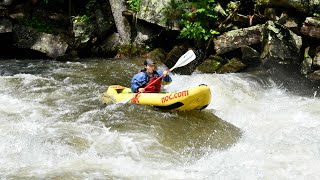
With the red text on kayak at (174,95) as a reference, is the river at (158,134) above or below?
below

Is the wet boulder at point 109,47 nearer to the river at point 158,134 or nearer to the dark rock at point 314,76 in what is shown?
the river at point 158,134

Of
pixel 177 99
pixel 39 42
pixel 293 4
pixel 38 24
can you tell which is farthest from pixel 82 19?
pixel 177 99

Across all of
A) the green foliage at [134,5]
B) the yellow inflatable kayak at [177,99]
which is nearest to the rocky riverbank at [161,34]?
the green foliage at [134,5]

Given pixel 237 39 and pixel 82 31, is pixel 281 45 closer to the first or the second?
pixel 237 39

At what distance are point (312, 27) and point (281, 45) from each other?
38.1 inches

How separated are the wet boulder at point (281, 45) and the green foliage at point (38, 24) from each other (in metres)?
7.18

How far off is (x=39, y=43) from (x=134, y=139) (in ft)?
26.1

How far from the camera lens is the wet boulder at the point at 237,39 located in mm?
10258

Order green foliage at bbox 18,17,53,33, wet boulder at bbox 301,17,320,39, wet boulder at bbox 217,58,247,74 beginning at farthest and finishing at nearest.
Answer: green foliage at bbox 18,17,53,33 < wet boulder at bbox 217,58,247,74 < wet boulder at bbox 301,17,320,39

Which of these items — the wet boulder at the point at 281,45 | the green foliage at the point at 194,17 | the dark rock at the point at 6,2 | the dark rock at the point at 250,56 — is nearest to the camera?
the wet boulder at the point at 281,45

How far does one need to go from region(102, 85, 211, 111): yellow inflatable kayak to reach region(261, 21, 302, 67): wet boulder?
3.17 metres

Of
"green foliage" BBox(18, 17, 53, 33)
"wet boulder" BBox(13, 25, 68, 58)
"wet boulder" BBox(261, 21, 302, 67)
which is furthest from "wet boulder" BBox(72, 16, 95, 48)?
"wet boulder" BBox(261, 21, 302, 67)

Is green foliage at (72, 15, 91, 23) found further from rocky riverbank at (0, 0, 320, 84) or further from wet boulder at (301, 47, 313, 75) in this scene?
wet boulder at (301, 47, 313, 75)

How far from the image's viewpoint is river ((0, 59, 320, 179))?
16.2 ft
